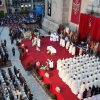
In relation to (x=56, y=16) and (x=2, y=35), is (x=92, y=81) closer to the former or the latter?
(x=56, y=16)

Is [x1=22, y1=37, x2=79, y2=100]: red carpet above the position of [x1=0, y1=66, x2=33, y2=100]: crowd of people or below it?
above

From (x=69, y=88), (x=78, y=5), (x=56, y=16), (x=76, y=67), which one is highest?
(x=78, y=5)

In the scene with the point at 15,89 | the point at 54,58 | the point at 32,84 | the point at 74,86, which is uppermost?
the point at 74,86

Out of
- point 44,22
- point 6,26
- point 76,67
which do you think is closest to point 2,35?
point 6,26

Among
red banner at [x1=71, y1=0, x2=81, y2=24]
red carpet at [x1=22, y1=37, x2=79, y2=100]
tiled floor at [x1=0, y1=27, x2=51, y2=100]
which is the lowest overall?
tiled floor at [x1=0, y1=27, x2=51, y2=100]

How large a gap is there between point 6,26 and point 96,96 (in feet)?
92.0

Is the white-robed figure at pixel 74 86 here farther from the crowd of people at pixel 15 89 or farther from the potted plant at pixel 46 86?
the crowd of people at pixel 15 89

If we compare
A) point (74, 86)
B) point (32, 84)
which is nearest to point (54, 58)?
Result: point (32, 84)

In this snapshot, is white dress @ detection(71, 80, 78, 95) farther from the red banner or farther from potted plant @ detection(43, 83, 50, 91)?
the red banner

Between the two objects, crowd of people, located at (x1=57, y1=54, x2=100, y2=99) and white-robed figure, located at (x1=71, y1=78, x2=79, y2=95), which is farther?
white-robed figure, located at (x1=71, y1=78, x2=79, y2=95)

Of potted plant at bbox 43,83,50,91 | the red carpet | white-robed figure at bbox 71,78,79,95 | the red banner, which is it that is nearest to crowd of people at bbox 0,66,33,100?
potted plant at bbox 43,83,50,91

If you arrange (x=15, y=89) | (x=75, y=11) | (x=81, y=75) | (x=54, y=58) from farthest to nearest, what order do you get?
(x=75, y=11), (x=54, y=58), (x=15, y=89), (x=81, y=75)

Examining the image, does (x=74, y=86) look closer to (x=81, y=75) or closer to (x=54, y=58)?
(x=81, y=75)

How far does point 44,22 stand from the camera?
34188mm
